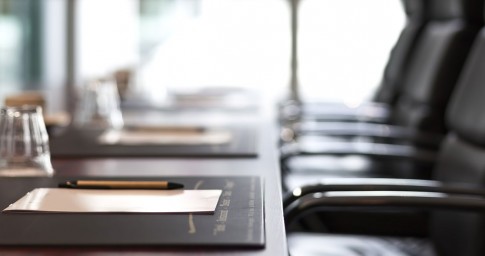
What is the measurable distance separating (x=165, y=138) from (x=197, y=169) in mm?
455

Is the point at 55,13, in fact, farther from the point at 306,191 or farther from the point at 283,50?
the point at 306,191

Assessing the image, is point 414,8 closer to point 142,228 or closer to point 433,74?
point 433,74

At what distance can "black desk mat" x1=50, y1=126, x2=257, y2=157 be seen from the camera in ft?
5.03

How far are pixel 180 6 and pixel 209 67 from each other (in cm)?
62

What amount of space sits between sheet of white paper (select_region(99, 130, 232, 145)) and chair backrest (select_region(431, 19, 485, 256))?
0.50 m

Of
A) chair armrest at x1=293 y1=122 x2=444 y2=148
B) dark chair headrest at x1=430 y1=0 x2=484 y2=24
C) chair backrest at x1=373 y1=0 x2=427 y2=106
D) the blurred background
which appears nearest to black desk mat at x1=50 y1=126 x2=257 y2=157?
dark chair headrest at x1=430 y1=0 x2=484 y2=24

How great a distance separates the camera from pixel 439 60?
2.44 meters

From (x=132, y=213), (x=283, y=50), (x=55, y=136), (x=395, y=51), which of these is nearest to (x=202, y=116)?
(x=55, y=136)

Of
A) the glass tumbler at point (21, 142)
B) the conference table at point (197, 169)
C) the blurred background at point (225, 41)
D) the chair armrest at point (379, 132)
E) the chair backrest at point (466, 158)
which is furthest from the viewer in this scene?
the blurred background at point (225, 41)

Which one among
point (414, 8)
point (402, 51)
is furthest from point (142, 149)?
point (414, 8)

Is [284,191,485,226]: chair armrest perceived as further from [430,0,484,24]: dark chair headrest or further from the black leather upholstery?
[430,0,484,24]: dark chair headrest

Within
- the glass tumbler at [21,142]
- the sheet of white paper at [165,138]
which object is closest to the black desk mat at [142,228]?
the glass tumbler at [21,142]

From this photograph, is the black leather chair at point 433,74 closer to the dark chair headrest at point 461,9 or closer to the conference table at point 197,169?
the dark chair headrest at point 461,9

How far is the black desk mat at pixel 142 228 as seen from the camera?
80 cm
